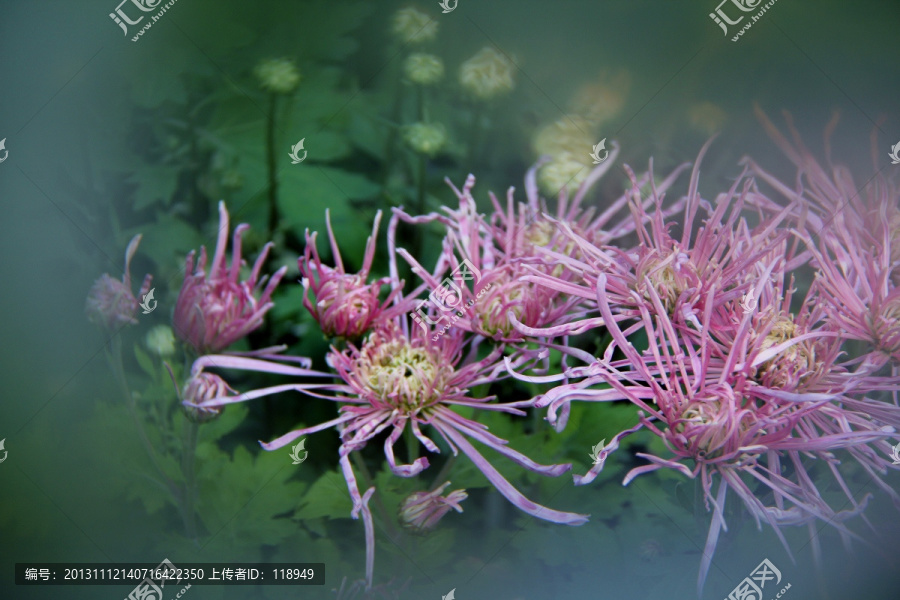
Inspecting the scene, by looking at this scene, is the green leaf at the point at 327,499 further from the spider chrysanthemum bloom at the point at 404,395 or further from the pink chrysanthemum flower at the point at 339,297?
the pink chrysanthemum flower at the point at 339,297

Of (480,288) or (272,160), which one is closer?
(480,288)

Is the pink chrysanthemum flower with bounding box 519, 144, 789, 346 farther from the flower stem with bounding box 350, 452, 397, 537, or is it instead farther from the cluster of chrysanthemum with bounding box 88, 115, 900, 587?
the flower stem with bounding box 350, 452, 397, 537

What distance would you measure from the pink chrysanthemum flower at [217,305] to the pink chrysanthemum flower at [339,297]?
0.05 meters

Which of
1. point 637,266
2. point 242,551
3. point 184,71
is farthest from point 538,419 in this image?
point 184,71

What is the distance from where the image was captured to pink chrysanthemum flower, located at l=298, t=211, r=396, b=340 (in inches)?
23.4

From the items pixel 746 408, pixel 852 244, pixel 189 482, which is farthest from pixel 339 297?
pixel 852 244

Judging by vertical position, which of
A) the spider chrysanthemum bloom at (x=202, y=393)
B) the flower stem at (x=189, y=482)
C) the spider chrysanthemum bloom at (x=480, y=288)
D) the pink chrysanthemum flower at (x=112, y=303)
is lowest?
the flower stem at (x=189, y=482)

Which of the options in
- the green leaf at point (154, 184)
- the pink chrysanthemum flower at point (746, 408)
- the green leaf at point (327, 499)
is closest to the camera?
the pink chrysanthemum flower at point (746, 408)

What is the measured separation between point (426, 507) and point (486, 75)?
47 cm

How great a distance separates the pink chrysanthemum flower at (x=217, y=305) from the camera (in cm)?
61

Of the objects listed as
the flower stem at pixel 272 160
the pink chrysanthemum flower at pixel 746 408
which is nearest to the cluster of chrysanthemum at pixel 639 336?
the pink chrysanthemum flower at pixel 746 408

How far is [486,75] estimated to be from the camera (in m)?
0.75

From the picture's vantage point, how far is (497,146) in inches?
29.9

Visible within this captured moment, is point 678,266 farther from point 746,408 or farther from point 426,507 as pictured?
point 426,507
